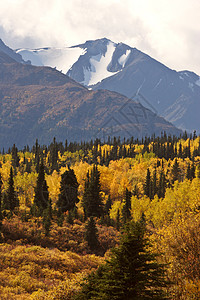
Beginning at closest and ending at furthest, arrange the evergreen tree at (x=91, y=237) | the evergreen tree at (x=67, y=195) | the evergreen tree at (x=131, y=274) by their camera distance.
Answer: the evergreen tree at (x=131, y=274), the evergreen tree at (x=91, y=237), the evergreen tree at (x=67, y=195)

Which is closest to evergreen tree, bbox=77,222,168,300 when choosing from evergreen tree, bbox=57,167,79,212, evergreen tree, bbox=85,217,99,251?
evergreen tree, bbox=85,217,99,251

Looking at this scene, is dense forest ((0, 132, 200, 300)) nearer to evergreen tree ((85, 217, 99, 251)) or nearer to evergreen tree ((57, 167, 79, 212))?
evergreen tree ((85, 217, 99, 251))

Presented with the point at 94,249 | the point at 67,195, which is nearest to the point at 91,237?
the point at 94,249

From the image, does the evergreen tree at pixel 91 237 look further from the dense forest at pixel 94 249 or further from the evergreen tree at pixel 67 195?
the evergreen tree at pixel 67 195

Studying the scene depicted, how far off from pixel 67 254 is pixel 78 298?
71.6 ft

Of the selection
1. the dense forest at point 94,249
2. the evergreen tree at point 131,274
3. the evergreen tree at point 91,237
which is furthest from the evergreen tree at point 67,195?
the evergreen tree at point 131,274

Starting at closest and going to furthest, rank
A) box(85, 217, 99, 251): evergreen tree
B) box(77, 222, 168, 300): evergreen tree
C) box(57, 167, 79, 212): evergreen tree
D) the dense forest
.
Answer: box(77, 222, 168, 300): evergreen tree, the dense forest, box(85, 217, 99, 251): evergreen tree, box(57, 167, 79, 212): evergreen tree

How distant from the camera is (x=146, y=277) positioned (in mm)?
16344

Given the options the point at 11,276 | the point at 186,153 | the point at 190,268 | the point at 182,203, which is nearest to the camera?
the point at 190,268

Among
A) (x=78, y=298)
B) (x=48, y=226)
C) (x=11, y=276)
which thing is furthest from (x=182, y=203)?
(x=78, y=298)

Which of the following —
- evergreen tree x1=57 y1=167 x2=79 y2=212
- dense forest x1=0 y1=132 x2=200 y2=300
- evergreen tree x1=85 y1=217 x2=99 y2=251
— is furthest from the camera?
evergreen tree x1=57 y1=167 x2=79 y2=212

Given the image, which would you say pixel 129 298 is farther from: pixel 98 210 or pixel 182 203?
pixel 182 203

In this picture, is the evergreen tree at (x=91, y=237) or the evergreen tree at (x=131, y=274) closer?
the evergreen tree at (x=131, y=274)

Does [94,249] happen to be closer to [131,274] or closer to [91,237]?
[91,237]
